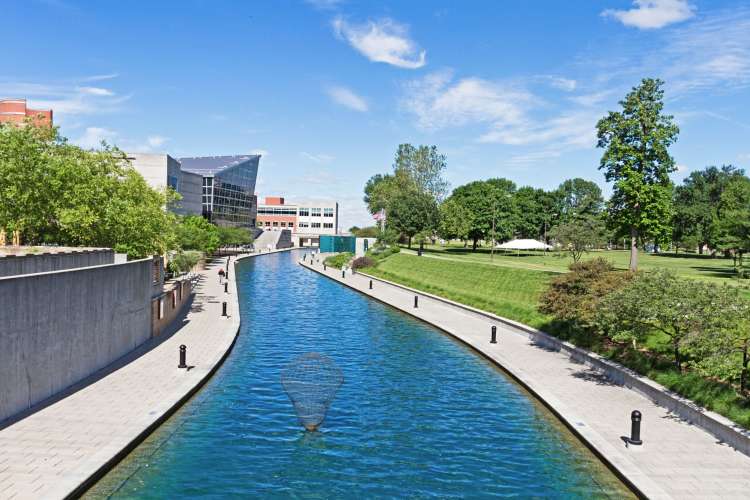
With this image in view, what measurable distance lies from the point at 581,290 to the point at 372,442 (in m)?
14.9

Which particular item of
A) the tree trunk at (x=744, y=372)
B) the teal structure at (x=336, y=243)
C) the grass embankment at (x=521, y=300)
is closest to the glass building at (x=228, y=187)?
the teal structure at (x=336, y=243)

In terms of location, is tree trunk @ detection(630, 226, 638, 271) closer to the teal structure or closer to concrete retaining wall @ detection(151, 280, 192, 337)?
concrete retaining wall @ detection(151, 280, 192, 337)

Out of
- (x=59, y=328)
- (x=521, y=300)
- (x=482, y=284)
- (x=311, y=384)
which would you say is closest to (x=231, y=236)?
(x=482, y=284)

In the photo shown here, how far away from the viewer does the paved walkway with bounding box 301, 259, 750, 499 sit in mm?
13383

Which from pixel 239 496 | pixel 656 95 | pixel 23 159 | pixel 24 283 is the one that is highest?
pixel 656 95

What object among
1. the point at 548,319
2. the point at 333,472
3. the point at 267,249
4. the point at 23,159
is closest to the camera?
the point at 333,472

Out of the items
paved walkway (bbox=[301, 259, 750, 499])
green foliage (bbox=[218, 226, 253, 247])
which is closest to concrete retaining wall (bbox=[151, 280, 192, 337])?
paved walkway (bbox=[301, 259, 750, 499])

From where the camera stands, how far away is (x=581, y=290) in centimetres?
2762

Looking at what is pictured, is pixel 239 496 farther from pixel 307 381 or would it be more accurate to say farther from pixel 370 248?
pixel 370 248

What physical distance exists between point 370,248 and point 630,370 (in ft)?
237

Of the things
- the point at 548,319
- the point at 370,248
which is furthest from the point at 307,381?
the point at 370,248

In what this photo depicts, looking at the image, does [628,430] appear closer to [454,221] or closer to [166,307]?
[166,307]

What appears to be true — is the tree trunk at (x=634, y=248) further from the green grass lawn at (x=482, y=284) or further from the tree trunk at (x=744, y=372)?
the tree trunk at (x=744, y=372)

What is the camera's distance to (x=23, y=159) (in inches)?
1118
